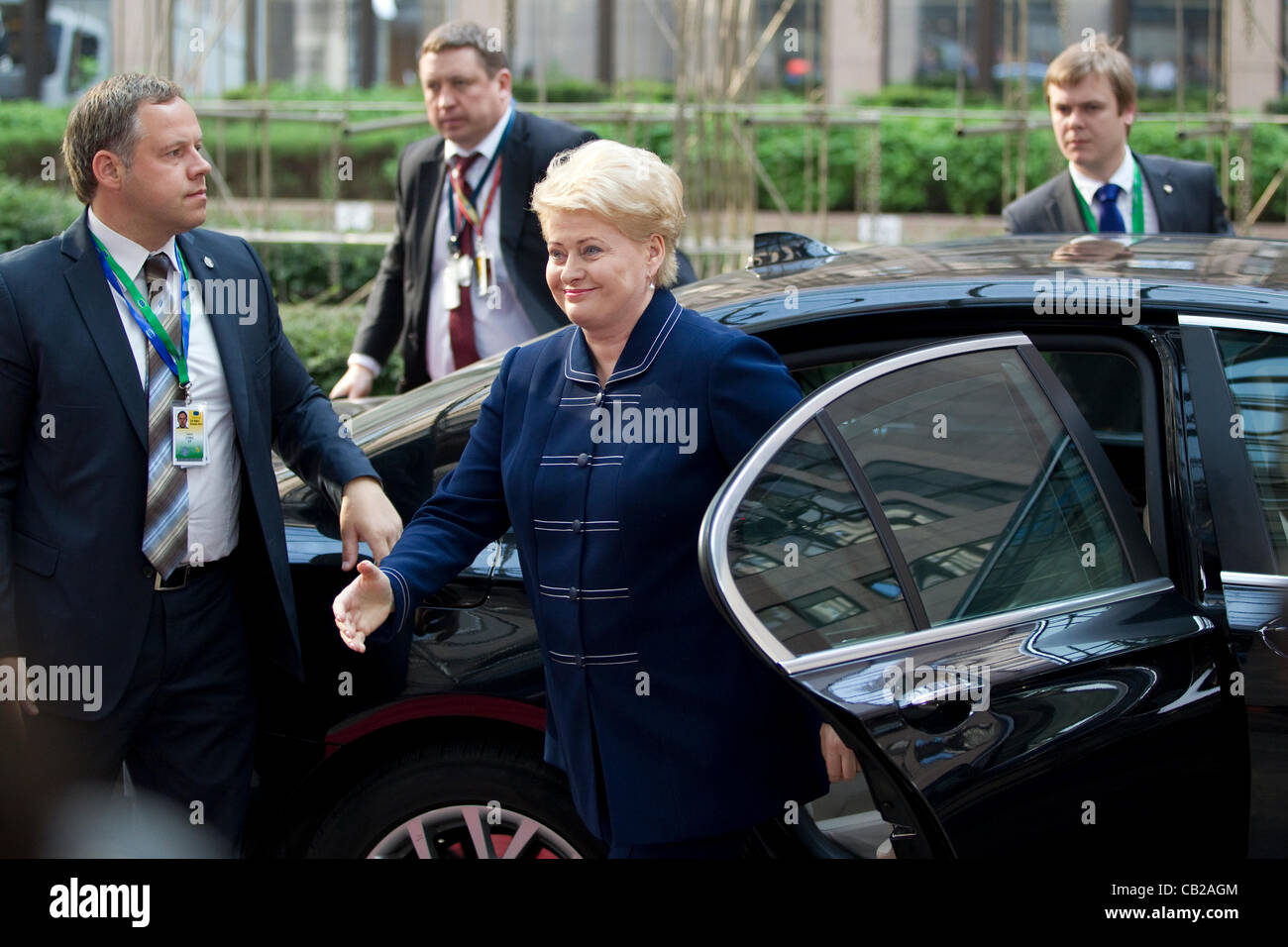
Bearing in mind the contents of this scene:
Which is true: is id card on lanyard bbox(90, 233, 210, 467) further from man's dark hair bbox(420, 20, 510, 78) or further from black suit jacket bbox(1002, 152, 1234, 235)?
black suit jacket bbox(1002, 152, 1234, 235)

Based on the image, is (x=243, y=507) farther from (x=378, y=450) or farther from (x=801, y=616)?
(x=801, y=616)

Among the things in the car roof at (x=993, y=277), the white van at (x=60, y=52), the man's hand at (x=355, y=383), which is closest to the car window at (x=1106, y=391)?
the car roof at (x=993, y=277)

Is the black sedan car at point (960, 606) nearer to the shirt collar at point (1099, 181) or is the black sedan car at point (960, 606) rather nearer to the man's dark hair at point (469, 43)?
the shirt collar at point (1099, 181)

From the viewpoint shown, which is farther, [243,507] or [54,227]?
[54,227]

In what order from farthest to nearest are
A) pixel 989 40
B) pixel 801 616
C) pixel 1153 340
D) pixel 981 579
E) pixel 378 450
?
pixel 989 40
pixel 378 450
pixel 1153 340
pixel 981 579
pixel 801 616

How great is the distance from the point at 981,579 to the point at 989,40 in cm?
1701

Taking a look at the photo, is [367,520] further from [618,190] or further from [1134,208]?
[1134,208]

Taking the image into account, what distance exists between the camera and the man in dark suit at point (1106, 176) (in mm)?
4613

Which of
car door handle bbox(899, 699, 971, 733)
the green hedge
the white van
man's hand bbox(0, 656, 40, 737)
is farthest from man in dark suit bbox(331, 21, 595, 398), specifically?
the white van

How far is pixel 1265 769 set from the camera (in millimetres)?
2361

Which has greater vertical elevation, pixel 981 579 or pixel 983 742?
pixel 981 579
